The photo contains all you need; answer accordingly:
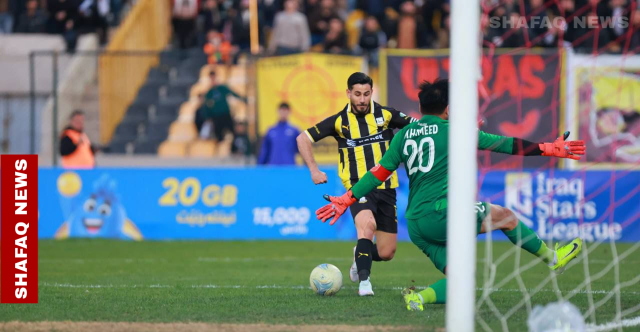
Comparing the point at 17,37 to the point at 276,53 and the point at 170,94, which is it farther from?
the point at 276,53

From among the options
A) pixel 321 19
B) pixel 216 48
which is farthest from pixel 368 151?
pixel 321 19

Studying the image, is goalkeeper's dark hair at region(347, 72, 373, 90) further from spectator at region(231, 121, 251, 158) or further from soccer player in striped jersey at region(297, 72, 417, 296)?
spectator at region(231, 121, 251, 158)

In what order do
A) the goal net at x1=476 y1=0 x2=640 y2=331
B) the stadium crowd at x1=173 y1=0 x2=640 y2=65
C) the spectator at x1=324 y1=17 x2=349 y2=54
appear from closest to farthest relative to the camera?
1. the goal net at x1=476 y1=0 x2=640 y2=331
2. the stadium crowd at x1=173 y1=0 x2=640 y2=65
3. the spectator at x1=324 y1=17 x2=349 y2=54

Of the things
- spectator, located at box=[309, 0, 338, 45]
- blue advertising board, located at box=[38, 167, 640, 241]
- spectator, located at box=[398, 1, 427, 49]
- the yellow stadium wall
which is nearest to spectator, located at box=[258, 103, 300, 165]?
blue advertising board, located at box=[38, 167, 640, 241]

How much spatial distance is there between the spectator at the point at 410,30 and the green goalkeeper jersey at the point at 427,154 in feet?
42.8

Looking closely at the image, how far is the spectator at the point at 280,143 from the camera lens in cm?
1778

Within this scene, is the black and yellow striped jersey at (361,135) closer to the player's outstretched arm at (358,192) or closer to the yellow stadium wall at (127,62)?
the player's outstretched arm at (358,192)

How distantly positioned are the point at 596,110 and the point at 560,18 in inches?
77.4

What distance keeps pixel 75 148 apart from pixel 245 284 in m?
8.20

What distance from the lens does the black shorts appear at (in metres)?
9.55

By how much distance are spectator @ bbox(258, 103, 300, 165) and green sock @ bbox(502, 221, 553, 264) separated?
388 inches

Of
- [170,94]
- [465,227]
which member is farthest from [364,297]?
[170,94]

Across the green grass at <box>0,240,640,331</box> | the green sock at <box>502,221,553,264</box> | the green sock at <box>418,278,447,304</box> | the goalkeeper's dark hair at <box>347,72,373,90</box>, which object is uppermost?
the goalkeeper's dark hair at <box>347,72,373,90</box>

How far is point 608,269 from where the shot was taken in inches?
481
